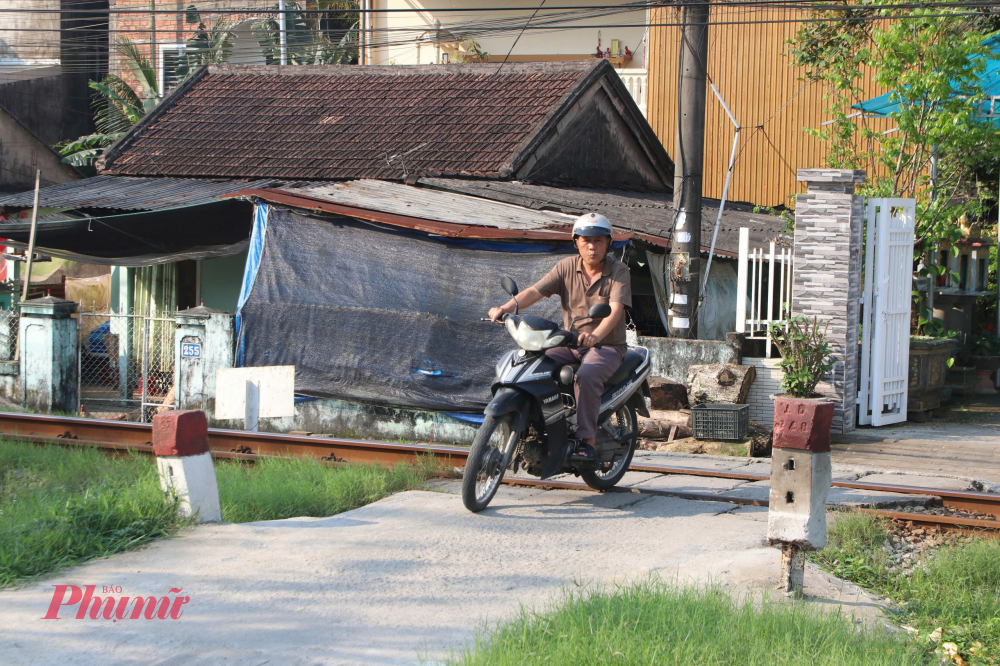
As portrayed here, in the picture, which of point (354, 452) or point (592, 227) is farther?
point (354, 452)

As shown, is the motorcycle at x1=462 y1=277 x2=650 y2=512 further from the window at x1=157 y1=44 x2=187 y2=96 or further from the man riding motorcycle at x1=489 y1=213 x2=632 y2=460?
the window at x1=157 y1=44 x2=187 y2=96

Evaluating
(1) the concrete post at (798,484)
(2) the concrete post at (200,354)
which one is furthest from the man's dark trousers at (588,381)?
(2) the concrete post at (200,354)

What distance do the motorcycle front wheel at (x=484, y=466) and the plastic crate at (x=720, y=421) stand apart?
4131 mm

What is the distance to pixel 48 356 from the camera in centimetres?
1197

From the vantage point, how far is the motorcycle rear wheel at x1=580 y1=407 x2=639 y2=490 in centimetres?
682

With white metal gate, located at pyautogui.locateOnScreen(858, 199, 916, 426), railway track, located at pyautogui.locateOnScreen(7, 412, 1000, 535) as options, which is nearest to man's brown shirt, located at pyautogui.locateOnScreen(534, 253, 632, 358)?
railway track, located at pyautogui.locateOnScreen(7, 412, 1000, 535)

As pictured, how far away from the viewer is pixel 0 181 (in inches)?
906

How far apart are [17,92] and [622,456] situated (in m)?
24.5

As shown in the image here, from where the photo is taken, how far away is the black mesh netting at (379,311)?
10500mm

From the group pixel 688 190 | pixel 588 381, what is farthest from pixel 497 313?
pixel 688 190

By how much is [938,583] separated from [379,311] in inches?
276

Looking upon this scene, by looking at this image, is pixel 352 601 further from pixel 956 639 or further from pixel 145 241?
pixel 145 241

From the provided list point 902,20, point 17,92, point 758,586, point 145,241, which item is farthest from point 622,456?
point 17,92
